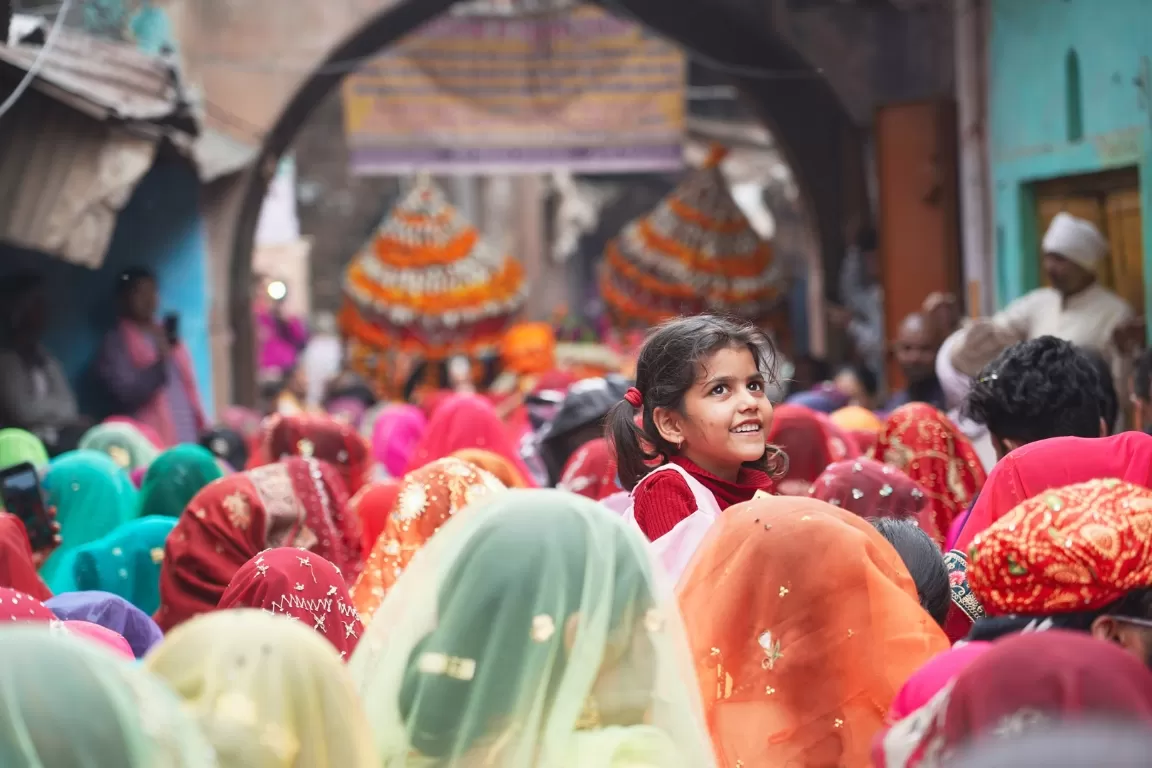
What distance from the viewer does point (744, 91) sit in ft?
46.5

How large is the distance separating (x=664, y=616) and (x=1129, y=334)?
5.06 meters

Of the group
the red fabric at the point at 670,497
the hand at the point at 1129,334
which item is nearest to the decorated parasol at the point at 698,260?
the hand at the point at 1129,334

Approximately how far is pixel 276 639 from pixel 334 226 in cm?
2383

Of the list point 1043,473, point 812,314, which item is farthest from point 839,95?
point 1043,473

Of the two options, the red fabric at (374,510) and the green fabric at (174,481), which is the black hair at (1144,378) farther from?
the green fabric at (174,481)

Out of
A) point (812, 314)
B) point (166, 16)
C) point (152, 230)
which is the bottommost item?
point (812, 314)

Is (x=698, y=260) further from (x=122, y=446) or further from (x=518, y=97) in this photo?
(x=122, y=446)

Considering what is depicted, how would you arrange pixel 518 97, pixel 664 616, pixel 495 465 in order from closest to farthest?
1. pixel 664 616
2. pixel 495 465
3. pixel 518 97

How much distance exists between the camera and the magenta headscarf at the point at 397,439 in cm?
805

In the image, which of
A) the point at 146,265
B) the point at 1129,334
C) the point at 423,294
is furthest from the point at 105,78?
the point at 423,294

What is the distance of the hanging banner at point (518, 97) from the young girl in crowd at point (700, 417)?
10836 millimetres

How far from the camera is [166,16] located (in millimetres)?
11750

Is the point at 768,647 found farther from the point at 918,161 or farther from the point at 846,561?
the point at 918,161

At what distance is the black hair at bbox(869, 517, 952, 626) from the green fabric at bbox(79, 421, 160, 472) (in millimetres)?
4349
